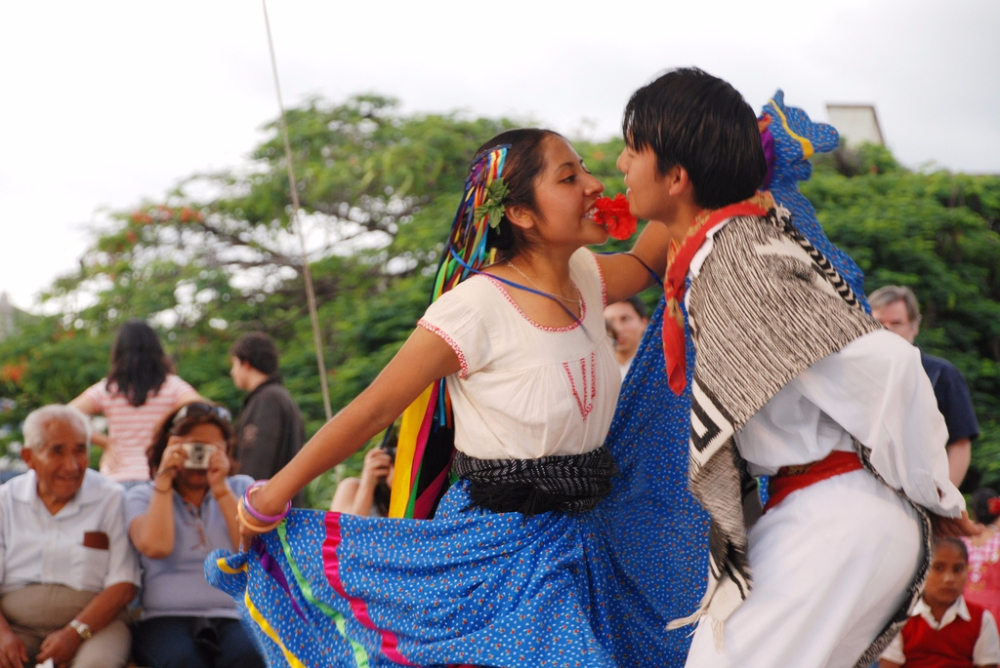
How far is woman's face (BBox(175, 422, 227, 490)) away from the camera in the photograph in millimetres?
3814

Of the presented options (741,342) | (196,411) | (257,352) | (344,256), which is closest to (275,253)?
(344,256)

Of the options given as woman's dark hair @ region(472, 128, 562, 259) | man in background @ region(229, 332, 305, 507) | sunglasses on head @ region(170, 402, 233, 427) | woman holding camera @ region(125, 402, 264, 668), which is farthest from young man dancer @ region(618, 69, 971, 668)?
man in background @ region(229, 332, 305, 507)

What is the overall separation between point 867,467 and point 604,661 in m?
0.62

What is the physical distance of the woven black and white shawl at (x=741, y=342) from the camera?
180cm

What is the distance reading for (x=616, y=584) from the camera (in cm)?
247

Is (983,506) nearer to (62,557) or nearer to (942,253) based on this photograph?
(942,253)

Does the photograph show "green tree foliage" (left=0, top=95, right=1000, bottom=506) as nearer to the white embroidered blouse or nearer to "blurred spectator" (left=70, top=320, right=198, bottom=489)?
"blurred spectator" (left=70, top=320, right=198, bottom=489)

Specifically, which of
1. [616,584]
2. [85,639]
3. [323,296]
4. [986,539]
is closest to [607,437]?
[616,584]

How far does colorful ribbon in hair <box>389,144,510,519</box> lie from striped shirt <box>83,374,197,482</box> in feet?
8.31

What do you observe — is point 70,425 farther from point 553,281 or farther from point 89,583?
point 553,281

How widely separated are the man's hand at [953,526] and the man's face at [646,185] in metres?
0.77

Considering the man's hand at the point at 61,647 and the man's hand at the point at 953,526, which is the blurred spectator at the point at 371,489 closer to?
the man's hand at the point at 61,647

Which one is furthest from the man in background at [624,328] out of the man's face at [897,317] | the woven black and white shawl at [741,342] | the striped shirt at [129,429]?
the woven black and white shawl at [741,342]

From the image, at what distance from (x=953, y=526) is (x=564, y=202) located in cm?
106
